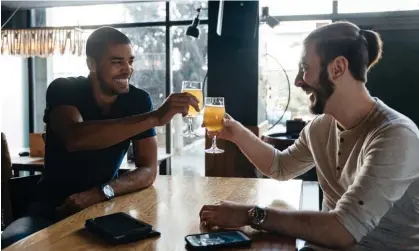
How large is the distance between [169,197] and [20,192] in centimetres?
78

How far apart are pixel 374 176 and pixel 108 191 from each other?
0.98 m

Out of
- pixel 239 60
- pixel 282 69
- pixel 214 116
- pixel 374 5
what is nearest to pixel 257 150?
pixel 214 116

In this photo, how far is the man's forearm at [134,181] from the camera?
5.77 ft

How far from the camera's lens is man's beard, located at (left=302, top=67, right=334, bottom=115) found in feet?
5.03

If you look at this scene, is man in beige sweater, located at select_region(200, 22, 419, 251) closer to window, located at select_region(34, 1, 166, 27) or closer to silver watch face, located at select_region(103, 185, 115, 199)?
silver watch face, located at select_region(103, 185, 115, 199)

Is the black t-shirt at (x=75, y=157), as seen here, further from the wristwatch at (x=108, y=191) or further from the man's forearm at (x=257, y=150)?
the man's forearm at (x=257, y=150)

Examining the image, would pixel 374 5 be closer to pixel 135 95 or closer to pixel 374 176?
pixel 135 95

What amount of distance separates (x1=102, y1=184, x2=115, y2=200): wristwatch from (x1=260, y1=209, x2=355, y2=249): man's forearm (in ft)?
2.21

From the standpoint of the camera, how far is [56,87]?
6.46ft

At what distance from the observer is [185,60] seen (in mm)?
5172

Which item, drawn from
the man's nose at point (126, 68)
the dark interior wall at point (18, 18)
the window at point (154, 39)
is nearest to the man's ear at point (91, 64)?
the man's nose at point (126, 68)

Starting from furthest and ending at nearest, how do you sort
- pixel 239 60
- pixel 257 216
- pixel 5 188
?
pixel 239 60 → pixel 5 188 → pixel 257 216

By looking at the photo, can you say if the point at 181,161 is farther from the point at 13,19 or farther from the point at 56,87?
the point at 56,87

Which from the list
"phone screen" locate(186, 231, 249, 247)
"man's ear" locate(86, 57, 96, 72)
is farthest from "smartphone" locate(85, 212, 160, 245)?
"man's ear" locate(86, 57, 96, 72)
